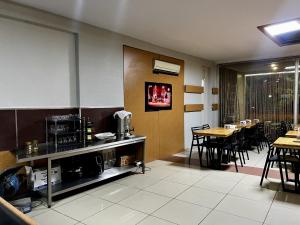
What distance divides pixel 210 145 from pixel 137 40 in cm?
269

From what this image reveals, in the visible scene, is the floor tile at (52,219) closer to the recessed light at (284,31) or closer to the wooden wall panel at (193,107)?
the recessed light at (284,31)

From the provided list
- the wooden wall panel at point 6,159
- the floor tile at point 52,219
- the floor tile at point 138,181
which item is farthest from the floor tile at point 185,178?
the wooden wall panel at point 6,159

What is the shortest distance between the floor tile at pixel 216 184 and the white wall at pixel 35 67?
2523mm

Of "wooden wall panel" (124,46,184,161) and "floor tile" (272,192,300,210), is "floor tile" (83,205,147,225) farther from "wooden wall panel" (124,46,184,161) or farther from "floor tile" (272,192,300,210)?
"wooden wall panel" (124,46,184,161)

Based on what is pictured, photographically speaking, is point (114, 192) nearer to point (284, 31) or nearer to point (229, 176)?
point (229, 176)

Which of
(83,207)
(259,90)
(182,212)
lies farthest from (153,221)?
(259,90)

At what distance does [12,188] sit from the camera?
9.37 feet

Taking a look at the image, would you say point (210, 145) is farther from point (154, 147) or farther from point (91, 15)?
point (91, 15)

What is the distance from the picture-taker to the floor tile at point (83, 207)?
2.85m

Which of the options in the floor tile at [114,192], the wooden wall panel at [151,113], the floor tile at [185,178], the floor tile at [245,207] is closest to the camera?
the floor tile at [245,207]

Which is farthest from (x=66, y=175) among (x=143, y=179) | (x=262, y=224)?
(x=262, y=224)

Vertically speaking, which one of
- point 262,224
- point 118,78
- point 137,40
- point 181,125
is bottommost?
point 262,224

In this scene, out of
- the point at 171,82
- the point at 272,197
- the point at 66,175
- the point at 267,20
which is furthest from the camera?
the point at 171,82

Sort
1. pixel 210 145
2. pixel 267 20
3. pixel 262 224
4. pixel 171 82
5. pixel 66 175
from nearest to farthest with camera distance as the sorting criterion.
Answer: pixel 262 224
pixel 66 175
pixel 267 20
pixel 210 145
pixel 171 82
